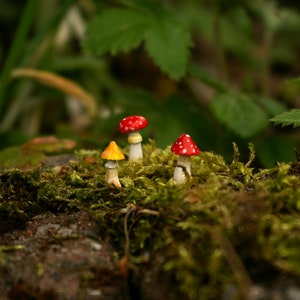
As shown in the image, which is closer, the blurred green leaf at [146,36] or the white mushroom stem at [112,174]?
the white mushroom stem at [112,174]

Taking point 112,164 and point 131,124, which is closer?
point 112,164

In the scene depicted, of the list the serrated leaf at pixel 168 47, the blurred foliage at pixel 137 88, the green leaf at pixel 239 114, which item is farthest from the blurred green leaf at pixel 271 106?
the serrated leaf at pixel 168 47

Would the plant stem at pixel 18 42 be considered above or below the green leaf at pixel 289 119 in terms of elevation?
above

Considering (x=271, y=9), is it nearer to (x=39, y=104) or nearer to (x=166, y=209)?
(x=39, y=104)

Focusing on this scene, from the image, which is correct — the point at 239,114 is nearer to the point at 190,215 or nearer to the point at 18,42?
the point at 18,42

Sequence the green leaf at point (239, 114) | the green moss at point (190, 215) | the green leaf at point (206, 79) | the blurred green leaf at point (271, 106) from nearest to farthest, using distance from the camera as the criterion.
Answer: the green moss at point (190, 215) → the green leaf at point (239, 114) → the green leaf at point (206, 79) → the blurred green leaf at point (271, 106)

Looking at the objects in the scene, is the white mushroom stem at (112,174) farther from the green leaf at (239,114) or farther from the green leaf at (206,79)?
the green leaf at (206,79)

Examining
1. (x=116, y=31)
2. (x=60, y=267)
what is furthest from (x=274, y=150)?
(x=60, y=267)

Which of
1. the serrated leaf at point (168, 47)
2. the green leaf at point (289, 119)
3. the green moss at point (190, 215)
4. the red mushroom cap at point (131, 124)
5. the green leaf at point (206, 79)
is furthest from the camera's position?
the green leaf at point (206, 79)
